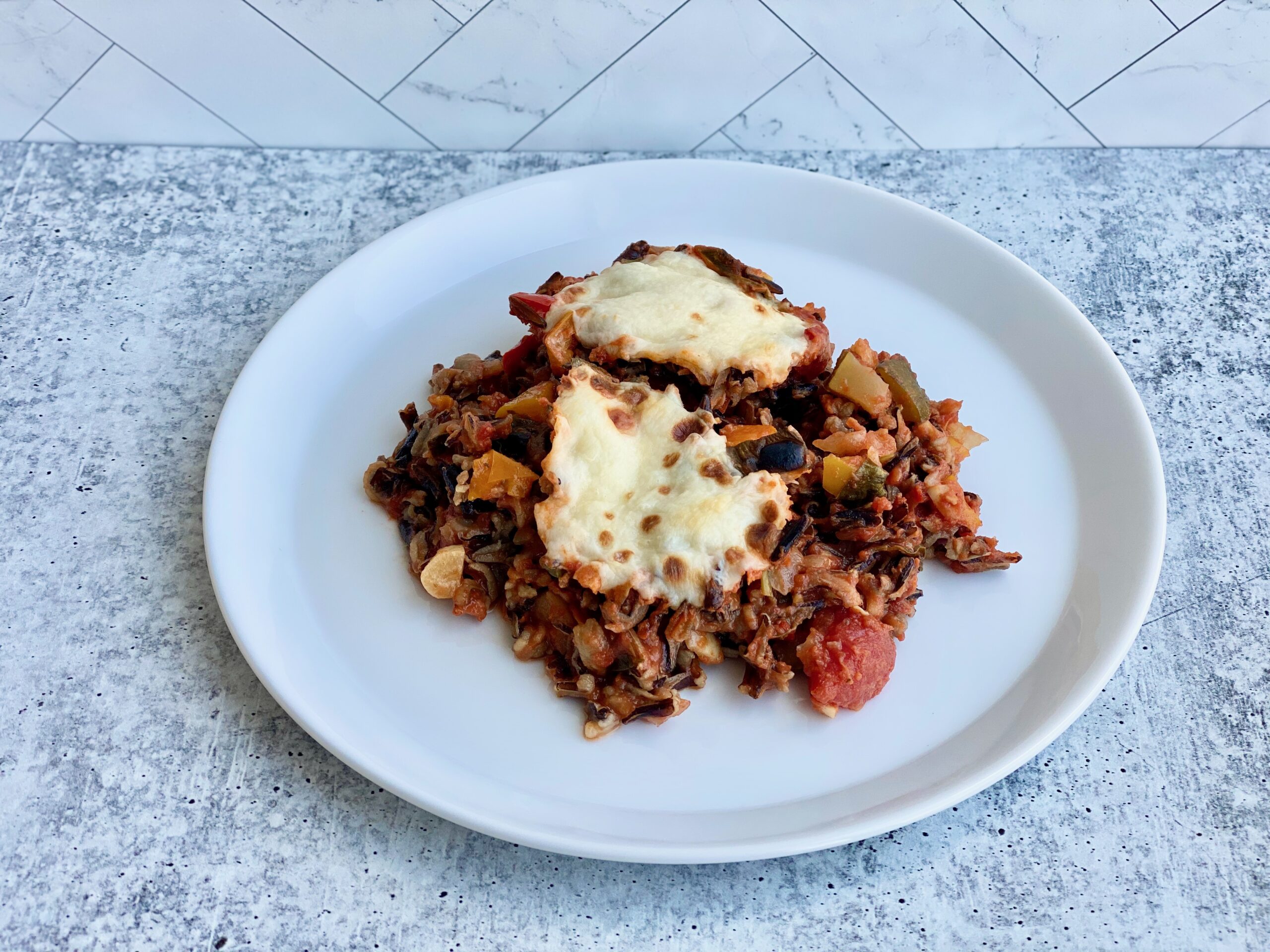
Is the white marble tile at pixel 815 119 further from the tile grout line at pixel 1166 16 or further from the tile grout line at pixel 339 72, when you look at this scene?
the tile grout line at pixel 339 72

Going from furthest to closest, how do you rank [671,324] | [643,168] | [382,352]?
[643,168], [382,352], [671,324]

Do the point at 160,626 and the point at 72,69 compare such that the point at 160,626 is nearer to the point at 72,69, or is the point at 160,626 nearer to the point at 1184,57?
the point at 72,69

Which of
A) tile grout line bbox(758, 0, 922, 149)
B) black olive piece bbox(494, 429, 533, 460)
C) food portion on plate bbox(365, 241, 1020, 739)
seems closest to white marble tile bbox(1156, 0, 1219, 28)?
tile grout line bbox(758, 0, 922, 149)

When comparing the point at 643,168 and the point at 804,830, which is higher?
the point at 643,168

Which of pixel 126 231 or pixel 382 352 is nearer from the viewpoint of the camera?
pixel 382 352

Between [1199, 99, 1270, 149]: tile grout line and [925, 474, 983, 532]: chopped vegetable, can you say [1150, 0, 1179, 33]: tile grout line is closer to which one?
[1199, 99, 1270, 149]: tile grout line

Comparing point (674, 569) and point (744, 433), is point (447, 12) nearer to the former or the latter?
point (744, 433)

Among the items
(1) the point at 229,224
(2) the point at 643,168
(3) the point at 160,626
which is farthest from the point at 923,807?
(1) the point at 229,224
